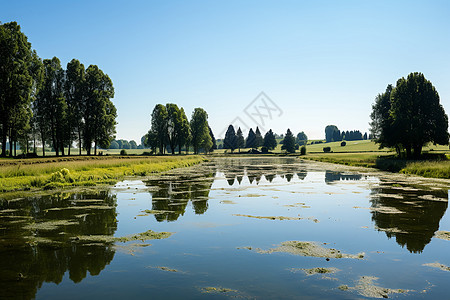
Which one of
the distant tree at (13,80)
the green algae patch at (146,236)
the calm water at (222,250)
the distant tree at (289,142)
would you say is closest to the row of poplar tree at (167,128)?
the distant tree at (13,80)

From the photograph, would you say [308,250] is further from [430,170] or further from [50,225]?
[430,170]

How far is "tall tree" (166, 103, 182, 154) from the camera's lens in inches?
3238

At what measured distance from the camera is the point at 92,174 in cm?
2447

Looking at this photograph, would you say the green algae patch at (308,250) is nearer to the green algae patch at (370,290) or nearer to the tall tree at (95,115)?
the green algae patch at (370,290)

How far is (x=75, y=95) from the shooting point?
52.8 meters

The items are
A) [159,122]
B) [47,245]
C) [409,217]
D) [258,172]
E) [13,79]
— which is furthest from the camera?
[159,122]

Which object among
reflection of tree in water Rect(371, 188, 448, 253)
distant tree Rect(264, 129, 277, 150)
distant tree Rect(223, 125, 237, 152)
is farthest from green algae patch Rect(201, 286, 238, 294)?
distant tree Rect(264, 129, 277, 150)

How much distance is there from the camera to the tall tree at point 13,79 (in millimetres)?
35625

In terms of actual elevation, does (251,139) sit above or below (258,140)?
above

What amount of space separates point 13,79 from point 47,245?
3548 cm

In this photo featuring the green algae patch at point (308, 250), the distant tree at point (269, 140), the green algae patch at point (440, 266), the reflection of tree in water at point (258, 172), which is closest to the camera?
the green algae patch at point (440, 266)

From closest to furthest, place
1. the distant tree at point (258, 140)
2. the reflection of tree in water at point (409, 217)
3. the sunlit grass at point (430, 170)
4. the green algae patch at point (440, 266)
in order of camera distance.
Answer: the green algae patch at point (440, 266), the reflection of tree in water at point (409, 217), the sunlit grass at point (430, 170), the distant tree at point (258, 140)

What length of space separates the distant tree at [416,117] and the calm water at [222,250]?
33.7m

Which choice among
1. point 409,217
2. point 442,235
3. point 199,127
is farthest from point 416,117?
point 199,127
